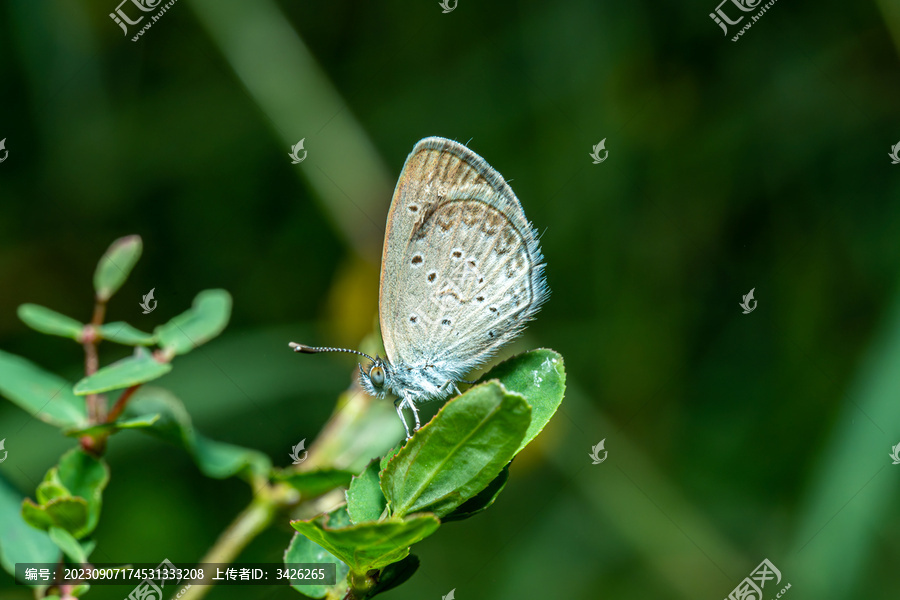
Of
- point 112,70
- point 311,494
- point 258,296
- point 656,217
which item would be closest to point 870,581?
point 656,217

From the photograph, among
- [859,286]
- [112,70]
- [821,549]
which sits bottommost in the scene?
[821,549]

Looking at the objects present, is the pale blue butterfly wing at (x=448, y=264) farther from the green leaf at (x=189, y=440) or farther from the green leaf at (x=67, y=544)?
the green leaf at (x=67, y=544)

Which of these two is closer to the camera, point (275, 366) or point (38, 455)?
point (38, 455)

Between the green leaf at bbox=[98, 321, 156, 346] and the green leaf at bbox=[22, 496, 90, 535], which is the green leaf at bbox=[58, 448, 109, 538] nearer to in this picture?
the green leaf at bbox=[22, 496, 90, 535]

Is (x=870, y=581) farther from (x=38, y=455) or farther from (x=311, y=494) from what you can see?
(x=38, y=455)

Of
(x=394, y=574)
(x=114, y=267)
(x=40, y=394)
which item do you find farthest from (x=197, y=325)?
(x=394, y=574)

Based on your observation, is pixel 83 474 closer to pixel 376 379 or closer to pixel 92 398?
pixel 92 398

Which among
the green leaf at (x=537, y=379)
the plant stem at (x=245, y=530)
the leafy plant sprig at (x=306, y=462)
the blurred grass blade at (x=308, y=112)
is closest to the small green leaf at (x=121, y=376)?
the leafy plant sprig at (x=306, y=462)
